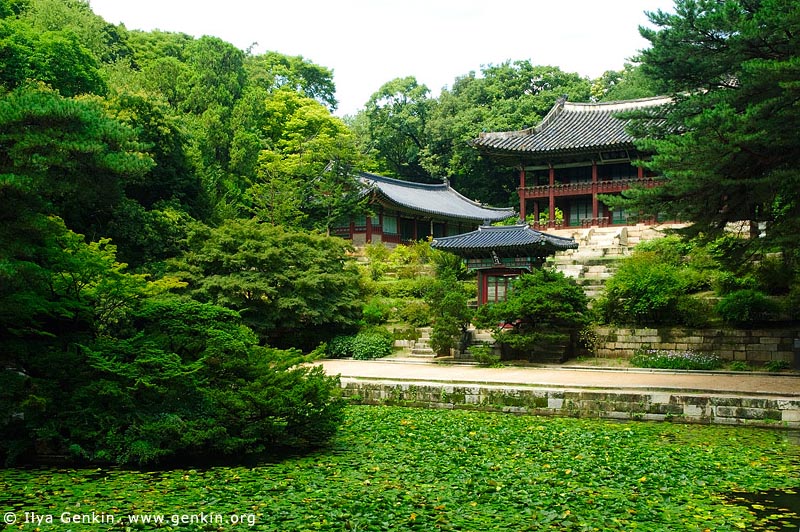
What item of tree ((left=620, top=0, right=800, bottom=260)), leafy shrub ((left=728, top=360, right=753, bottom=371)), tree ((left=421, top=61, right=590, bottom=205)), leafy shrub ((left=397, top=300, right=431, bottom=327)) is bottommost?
leafy shrub ((left=728, top=360, right=753, bottom=371))

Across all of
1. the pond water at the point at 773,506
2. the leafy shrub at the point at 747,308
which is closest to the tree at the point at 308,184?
the leafy shrub at the point at 747,308

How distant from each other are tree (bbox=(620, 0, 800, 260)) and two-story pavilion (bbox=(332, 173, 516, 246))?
15.3m

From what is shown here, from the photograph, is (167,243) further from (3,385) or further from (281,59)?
(281,59)

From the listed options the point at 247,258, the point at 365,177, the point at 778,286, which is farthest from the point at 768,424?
the point at 365,177

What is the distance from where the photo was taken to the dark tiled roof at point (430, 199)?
3382cm

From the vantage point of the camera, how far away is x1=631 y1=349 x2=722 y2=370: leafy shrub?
17.4 meters

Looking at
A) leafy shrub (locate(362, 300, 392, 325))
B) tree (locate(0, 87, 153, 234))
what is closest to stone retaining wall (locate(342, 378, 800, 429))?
tree (locate(0, 87, 153, 234))

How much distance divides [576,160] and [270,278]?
19.1m

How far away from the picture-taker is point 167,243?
841 inches

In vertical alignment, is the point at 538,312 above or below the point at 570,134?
below

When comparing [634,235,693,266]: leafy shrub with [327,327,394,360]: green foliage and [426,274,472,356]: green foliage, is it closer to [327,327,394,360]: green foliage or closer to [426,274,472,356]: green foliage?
[426,274,472,356]: green foliage

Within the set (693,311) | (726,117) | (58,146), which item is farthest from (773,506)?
(693,311)

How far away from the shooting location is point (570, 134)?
34062mm

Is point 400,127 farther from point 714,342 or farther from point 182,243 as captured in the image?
point 714,342
